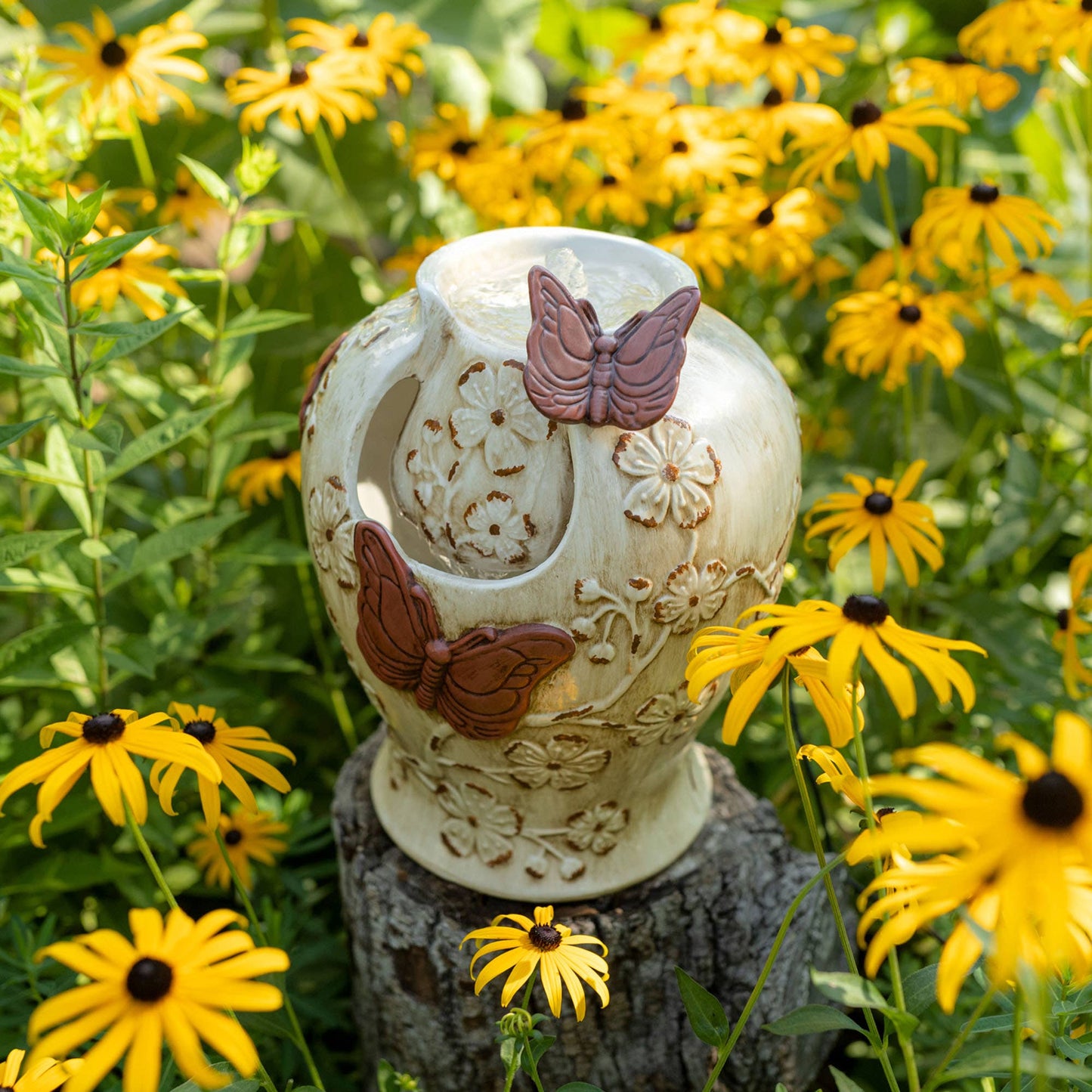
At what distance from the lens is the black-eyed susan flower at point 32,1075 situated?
3.25ft

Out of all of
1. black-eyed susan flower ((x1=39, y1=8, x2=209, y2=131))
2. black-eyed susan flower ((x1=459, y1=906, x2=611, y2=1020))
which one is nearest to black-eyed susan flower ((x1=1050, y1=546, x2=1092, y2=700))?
black-eyed susan flower ((x1=459, y1=906, x2=611, y2=1020))

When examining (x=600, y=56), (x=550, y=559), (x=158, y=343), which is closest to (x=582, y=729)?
(x=550, y=559)

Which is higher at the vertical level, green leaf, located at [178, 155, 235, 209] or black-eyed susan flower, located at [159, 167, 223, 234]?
green leaf, located at [178, 155, 235, 209]

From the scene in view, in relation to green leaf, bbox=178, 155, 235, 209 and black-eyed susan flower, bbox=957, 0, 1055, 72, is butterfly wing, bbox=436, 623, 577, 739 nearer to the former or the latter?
green leaf, bbox=178, 155, 235, 209

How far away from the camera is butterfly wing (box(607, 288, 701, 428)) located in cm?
118

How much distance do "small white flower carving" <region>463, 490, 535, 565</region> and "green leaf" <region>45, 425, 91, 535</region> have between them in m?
0.54

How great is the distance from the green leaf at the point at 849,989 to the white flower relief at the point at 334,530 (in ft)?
2.15

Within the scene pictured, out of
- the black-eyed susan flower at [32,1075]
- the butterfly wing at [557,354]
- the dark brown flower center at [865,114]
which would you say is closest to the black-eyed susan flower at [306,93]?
the dark brown flower center at [865,114]

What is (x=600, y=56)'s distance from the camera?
3.96 metres

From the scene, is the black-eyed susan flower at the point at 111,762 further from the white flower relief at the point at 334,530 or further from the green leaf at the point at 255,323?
the green leaf at the point at 255,323

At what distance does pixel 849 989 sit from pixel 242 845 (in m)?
1.03

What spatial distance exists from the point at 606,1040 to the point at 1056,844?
1.01 metres

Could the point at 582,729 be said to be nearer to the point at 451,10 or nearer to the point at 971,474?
the point at 971,474

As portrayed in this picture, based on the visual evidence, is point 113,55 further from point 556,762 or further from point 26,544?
point 556,762
